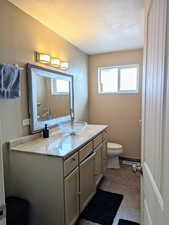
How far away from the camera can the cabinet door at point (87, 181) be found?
75.7 inches

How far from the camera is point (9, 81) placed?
1.66m

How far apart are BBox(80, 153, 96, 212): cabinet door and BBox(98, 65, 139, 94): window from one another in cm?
197

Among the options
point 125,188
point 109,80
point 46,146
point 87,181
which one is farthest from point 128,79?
point 46,146

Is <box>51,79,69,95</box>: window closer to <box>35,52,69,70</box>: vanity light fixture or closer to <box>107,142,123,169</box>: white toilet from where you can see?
<box>35,52,69,70</box>: vanity light fixture

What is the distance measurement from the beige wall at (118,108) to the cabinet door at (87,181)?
160 centimetres

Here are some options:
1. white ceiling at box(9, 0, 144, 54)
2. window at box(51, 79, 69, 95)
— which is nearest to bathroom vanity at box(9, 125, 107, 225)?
window at box(51, 79, 69, 95)

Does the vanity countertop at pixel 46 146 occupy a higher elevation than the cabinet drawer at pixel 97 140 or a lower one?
higher

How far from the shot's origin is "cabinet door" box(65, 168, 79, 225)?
1.57 m

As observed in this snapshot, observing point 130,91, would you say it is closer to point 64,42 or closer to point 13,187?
point 64,42

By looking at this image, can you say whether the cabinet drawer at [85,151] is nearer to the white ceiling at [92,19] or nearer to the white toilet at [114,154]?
the white toilet at [114,154]

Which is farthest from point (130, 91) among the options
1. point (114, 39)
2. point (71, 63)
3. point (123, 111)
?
point (71, 63)

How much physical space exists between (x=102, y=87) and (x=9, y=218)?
3.09 m

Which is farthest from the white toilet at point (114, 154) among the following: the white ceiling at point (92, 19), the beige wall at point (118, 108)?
the white ceiling at point (92, 19)

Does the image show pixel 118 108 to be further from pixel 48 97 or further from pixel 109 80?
pixel 48 97
